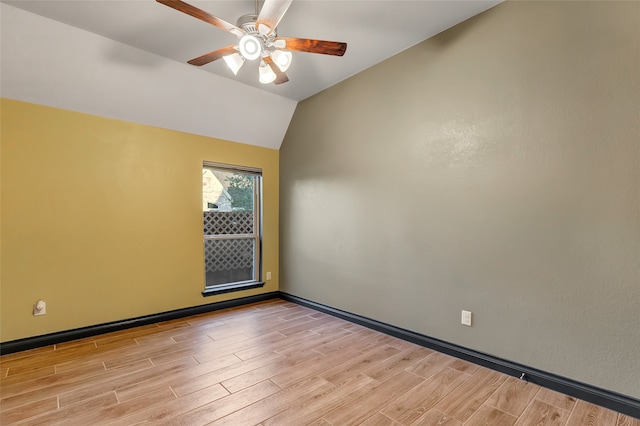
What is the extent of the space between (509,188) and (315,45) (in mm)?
1770

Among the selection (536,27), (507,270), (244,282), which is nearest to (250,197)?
(244,282)

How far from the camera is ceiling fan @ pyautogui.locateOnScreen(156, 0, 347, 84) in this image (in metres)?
1.70

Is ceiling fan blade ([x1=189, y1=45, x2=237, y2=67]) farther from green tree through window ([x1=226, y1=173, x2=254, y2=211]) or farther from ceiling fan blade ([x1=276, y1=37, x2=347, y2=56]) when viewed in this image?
green tree through window ([x1=226, y1=173, x2=254, y2=211])

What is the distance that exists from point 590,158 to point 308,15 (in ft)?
7.40

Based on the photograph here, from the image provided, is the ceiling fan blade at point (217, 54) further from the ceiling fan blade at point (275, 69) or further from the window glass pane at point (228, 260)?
the window glass pane at point (228, 260)

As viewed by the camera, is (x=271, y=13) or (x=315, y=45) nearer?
(x=271, y=13)

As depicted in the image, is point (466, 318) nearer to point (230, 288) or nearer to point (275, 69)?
point (275, 69)

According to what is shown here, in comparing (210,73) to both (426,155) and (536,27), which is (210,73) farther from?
(536,27)

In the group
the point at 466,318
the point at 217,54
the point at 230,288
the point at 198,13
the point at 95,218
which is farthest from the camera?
the point at 230,288

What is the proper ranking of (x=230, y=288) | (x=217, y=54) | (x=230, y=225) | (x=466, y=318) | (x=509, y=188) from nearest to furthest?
(x=217, y=54)
(x=509, y=188)
(x=466, y=318)
(x=230, y=288)
(x=230, y=225)

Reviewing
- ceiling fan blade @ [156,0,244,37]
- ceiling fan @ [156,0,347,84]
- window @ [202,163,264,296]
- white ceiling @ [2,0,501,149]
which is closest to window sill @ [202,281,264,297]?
window @ [202,163,264,296]

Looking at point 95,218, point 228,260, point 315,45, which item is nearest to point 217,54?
point 315,45

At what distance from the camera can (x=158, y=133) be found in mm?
3488

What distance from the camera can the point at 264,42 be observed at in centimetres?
198
